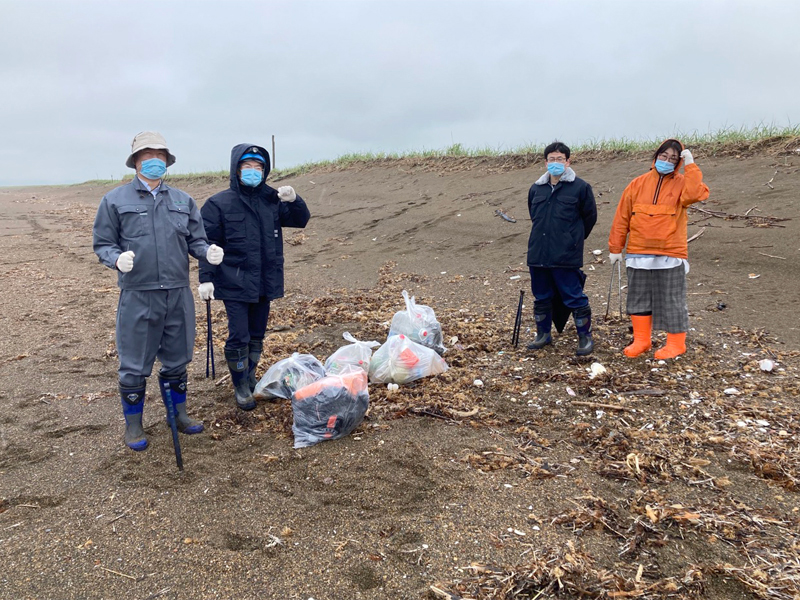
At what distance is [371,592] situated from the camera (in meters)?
2.13

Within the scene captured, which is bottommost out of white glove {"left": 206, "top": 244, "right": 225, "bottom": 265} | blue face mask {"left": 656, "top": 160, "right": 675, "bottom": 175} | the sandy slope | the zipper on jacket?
the sandy slope

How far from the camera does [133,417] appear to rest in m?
3.36

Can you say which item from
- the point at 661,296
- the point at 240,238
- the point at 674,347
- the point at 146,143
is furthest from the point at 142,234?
the point at 674,347

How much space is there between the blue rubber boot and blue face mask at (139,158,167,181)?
49.4 inches

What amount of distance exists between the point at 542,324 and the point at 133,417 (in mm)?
3356

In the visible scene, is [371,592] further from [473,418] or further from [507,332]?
[507,332]

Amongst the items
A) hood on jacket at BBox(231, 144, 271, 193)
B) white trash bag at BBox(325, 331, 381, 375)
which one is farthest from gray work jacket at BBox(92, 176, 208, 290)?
white trash bag at BBox(325, 331, 381, 375)

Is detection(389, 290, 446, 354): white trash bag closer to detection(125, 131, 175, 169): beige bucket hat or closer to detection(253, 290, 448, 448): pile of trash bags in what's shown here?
detection(253, 290, 448, 448): pile of trash bags

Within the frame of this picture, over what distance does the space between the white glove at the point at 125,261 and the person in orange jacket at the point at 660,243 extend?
3622mm

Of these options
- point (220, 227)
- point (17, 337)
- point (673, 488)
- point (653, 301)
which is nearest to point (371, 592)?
point (673, 488)

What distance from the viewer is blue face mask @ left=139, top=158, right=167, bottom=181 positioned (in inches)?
128

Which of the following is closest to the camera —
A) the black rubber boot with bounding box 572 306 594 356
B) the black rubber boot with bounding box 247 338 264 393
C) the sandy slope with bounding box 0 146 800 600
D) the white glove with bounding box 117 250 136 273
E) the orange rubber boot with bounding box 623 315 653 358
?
the sandy slope with bounding box 0 146 800 600

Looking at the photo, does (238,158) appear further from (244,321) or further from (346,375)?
(346,375)

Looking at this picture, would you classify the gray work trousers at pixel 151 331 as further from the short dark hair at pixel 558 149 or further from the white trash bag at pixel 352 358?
the short dark hair at pixel 558 149
